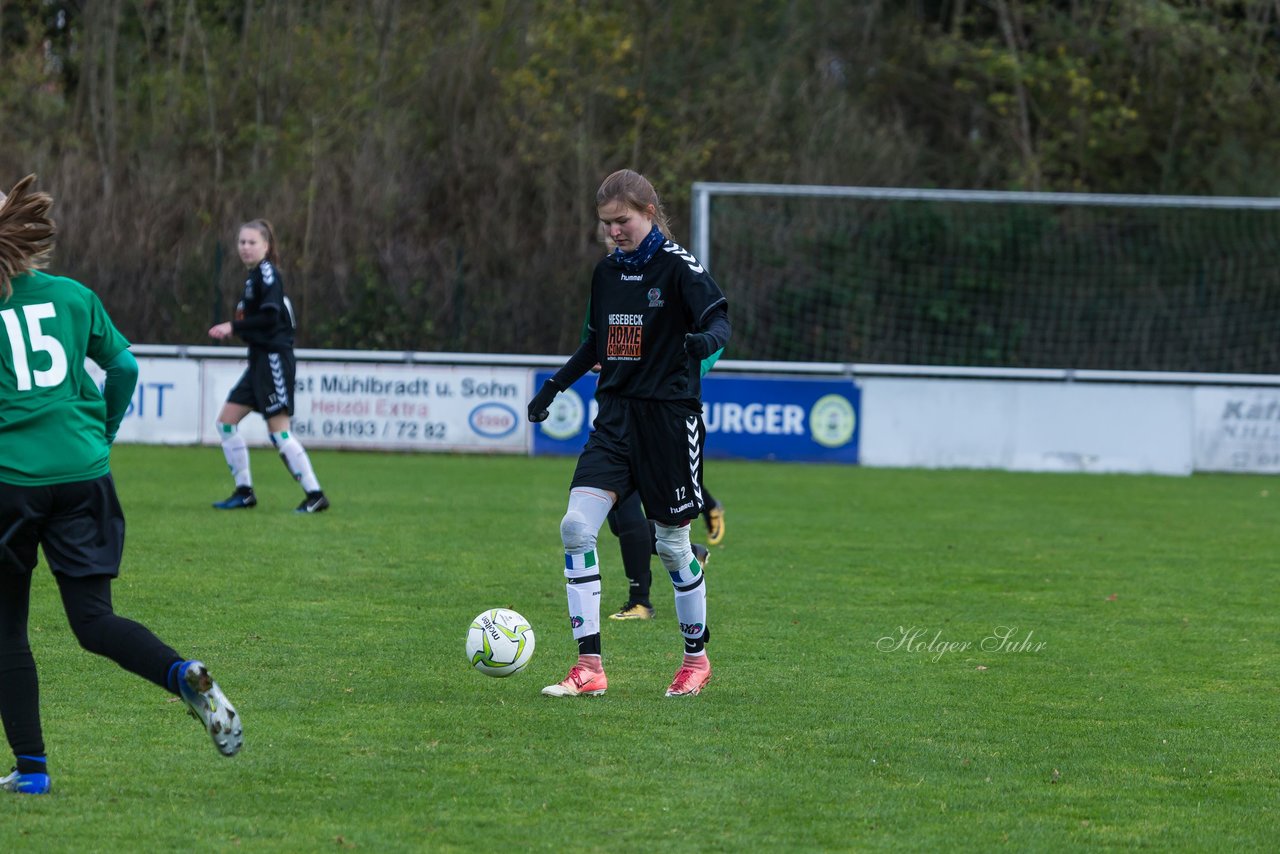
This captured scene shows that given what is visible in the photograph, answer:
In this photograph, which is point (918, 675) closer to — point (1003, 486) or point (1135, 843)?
point (1135, 843)

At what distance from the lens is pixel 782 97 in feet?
91.7

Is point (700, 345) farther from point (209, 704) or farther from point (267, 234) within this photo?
point (267, 234)

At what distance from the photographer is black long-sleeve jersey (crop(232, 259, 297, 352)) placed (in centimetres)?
1172

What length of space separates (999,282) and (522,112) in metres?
8.82

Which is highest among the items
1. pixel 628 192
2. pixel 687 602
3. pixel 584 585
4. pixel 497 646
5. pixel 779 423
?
pixel 628 192

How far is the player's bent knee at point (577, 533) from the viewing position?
6.18 metres

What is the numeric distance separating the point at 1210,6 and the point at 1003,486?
15173mm

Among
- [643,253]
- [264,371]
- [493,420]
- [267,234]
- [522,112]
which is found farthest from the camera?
[522,112]

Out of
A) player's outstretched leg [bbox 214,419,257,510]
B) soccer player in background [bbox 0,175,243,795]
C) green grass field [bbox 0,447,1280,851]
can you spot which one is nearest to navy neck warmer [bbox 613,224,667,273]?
green grass field [bbox 0,447,1280,851]

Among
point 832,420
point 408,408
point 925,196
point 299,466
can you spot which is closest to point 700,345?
point 299,466

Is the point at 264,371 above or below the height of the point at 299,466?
above

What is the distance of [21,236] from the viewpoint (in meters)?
4.57

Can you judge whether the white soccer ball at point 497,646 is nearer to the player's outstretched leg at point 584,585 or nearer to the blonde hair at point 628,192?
the player's outstretched leg at point 584,585

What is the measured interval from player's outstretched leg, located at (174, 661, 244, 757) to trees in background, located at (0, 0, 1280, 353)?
18.6 meters
